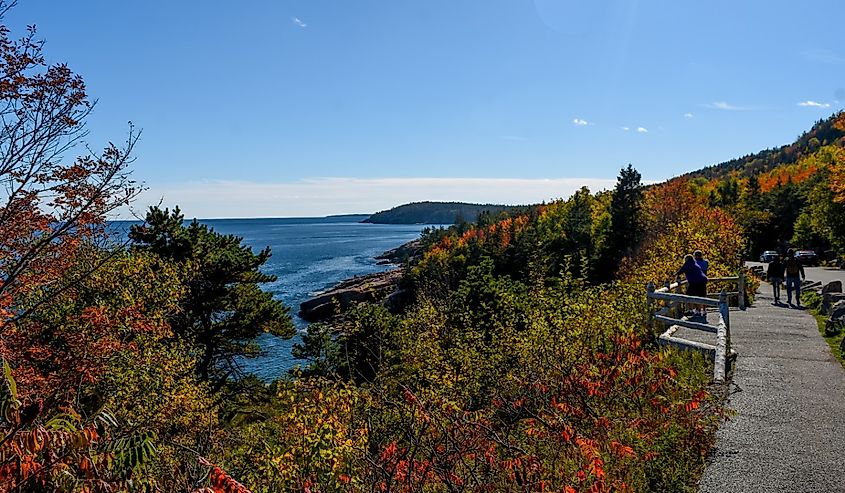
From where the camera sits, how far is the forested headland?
5.02 metres

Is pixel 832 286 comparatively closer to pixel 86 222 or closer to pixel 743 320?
pixel 743 320

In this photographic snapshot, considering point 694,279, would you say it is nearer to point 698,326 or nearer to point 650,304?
point 650,304

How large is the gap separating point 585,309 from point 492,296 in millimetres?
13109

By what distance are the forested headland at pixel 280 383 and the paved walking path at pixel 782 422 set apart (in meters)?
0.43

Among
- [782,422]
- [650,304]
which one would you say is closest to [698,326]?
[650,304]

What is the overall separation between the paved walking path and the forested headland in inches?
16.8

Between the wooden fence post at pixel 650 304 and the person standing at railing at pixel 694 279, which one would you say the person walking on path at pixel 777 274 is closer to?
the person standing at railing at pixel 694 279

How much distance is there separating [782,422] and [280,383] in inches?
363

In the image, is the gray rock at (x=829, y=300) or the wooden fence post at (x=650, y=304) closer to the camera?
the wooden fence post at (x=650, y=304)

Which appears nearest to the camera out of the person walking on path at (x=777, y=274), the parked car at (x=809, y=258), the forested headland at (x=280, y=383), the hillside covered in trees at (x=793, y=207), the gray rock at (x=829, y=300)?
the forested headland at (x=280, y=383)

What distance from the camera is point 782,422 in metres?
8.41

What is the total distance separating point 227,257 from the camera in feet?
83.2

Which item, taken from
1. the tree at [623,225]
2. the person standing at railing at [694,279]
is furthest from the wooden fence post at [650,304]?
the tree at [623,225]

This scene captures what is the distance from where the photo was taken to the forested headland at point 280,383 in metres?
5.02
